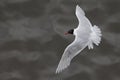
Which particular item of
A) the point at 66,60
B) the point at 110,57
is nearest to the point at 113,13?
the point at 110,57

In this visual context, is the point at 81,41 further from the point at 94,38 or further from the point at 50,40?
the point at 50,40

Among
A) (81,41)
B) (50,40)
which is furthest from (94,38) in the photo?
(50,40)

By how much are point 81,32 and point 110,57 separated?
1187mm

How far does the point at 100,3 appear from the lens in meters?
9.31

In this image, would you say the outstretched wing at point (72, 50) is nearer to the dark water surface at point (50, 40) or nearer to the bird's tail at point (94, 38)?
the bird's tail at point (94, 38)

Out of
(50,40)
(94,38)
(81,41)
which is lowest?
(50,40)

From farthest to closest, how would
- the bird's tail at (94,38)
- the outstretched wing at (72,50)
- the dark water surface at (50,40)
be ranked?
1. the dark water surface at (50,40)
2. the bird's tail at (94,38)
3. the outstretched wing at (72,50)

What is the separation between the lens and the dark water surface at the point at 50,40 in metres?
8.42

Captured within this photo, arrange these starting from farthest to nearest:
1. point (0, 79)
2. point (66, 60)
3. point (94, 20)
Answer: point (94, 20)
point (0, 79)
point (66, 60)

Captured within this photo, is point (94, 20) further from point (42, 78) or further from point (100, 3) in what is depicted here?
point (42, 78)

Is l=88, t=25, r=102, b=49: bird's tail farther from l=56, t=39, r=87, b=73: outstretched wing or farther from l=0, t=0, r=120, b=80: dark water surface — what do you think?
l=0, t=0, r=120, b=80: dark water surface

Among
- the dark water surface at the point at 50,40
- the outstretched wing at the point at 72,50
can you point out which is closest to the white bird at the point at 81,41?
the outstretched wing at the point at 72,50

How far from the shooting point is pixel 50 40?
8.85m

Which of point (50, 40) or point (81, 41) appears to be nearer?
point (81, 41)
